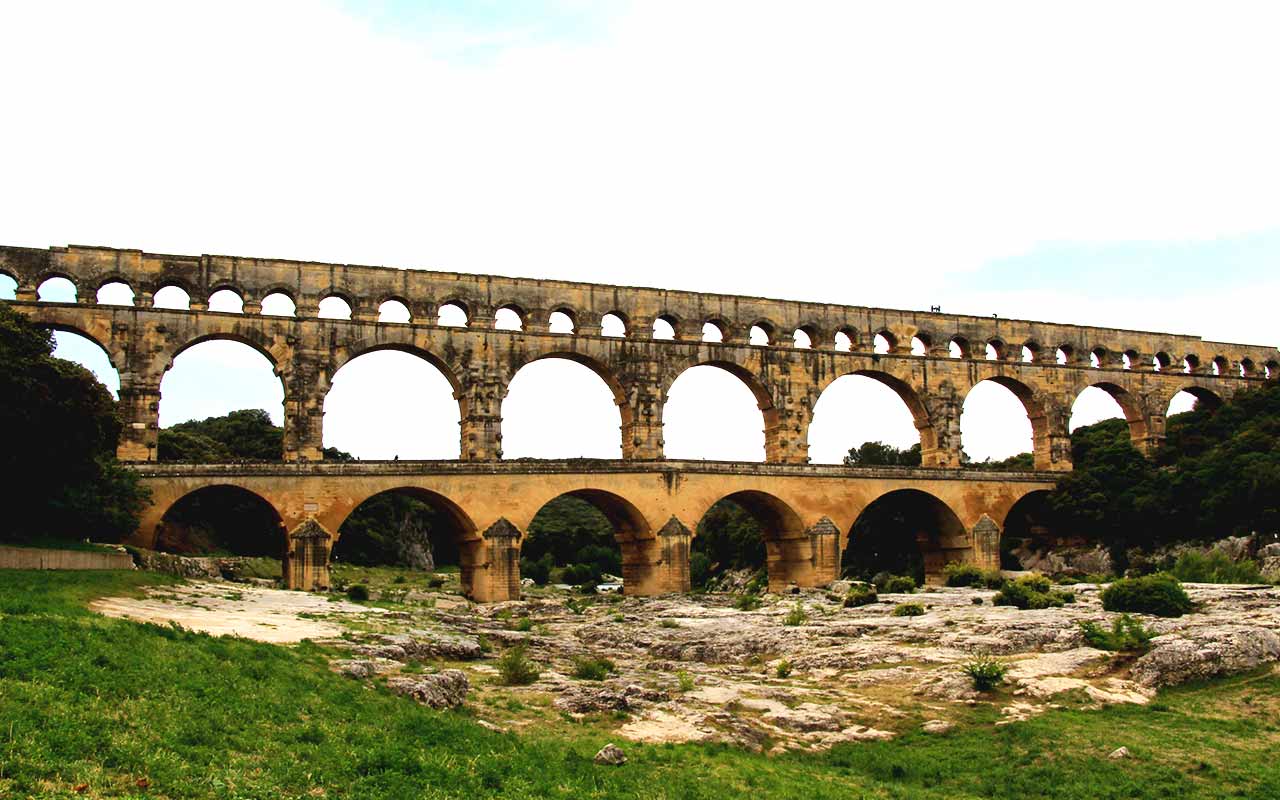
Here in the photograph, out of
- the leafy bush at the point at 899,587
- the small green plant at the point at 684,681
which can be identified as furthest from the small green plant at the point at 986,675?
the leafy bush at the point at 899,587

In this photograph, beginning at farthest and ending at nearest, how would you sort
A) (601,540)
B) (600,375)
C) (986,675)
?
(601,540) → (600,375) → (986,675)

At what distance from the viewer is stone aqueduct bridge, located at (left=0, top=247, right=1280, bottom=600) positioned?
39.0 m

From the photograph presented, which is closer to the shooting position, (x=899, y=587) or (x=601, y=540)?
(x=899, y=587)

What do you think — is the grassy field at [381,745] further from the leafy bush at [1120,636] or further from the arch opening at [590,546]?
the arch opening at [590,546]

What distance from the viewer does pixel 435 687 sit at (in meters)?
16.2

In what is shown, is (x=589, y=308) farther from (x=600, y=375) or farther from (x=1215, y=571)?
(x=1215, y=571)

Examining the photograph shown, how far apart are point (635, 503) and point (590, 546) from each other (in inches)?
1299

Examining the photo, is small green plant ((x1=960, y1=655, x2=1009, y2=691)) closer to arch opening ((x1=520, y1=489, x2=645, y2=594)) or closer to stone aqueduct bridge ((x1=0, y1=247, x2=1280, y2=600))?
stone aqueduct bridge ((x1=0, y1=247, x2=1280, y2=600))

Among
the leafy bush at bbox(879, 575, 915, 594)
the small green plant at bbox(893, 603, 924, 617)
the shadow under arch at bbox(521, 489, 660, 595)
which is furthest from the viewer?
the shadow under arch at bbox(521, 489, 660, 595)

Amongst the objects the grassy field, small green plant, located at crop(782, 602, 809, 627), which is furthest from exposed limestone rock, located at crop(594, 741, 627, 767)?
small green plant, located at crop(782, 602, 809, 627)

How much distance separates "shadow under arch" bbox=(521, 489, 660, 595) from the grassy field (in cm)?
2436

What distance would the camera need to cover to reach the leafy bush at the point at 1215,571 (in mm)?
35041

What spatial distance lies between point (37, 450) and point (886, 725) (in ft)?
67.8

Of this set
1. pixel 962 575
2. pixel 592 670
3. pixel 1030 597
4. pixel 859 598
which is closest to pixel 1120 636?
pixel 1030 597
